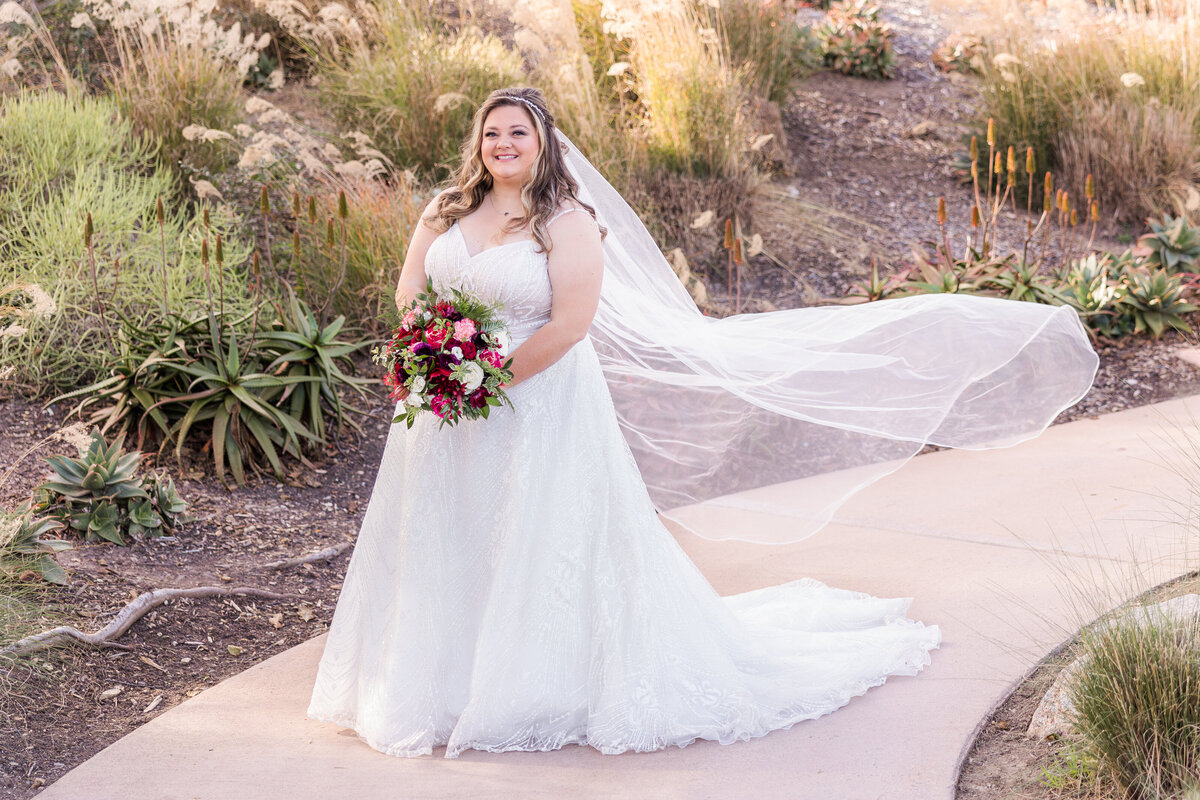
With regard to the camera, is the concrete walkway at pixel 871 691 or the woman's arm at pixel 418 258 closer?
the concrete walkway at pixel 871 691

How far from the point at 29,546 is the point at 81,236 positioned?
2.86 metres

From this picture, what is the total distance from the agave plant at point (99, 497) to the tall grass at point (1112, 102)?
7717 millimetres

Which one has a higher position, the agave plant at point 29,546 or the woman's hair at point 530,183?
the woman's hair at point 530,183

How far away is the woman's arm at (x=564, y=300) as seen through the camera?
150 inches

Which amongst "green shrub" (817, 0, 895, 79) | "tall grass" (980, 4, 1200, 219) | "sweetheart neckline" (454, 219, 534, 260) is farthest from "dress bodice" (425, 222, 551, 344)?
"green shrub" (817, 0, 895, 79)

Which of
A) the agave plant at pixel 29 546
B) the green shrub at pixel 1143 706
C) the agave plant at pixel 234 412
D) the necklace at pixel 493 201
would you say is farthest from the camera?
the agave plant at pixel 234 412

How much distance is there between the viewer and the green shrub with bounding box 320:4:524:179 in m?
8.94

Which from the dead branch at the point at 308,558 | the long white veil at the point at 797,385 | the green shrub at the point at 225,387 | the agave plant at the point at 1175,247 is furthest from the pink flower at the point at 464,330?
the agave plant at the point at 1175,247

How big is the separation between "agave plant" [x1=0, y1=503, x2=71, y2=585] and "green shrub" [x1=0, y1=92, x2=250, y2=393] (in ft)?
5.76

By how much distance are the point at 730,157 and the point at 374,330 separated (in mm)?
3154

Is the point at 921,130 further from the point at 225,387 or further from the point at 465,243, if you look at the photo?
the point at 465,243

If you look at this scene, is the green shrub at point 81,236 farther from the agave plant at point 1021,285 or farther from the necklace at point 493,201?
the agave plant at point 1021,285

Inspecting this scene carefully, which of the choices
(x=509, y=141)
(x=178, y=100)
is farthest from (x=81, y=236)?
(x=509, y=141)

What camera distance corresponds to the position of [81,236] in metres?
6.89
